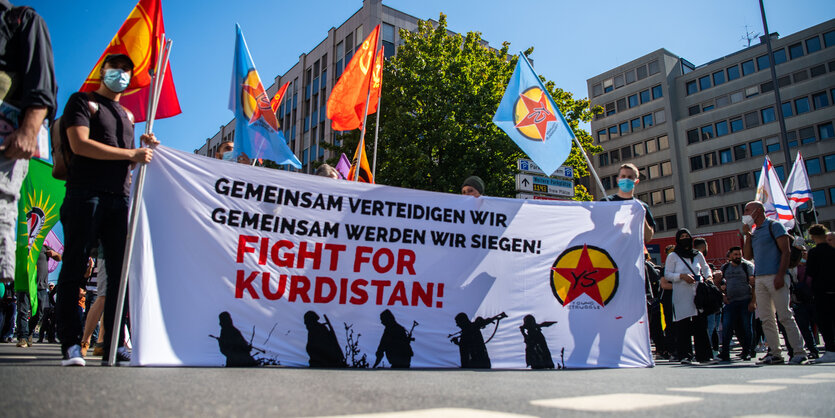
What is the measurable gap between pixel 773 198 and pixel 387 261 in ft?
41.8

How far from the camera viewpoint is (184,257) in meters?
3.94

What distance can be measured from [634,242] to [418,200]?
234 cm

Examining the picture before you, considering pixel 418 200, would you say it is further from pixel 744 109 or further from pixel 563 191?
pixel 744 109

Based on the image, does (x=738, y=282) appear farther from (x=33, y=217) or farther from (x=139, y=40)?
(x=33, y=217)

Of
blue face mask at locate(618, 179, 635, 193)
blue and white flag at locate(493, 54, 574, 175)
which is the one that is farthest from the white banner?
blue and white flag at locate(493, 54, 574, 175)

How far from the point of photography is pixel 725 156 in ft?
177

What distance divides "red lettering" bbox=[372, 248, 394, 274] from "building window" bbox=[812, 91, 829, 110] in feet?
191

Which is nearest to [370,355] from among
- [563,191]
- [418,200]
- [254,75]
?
[418,200]

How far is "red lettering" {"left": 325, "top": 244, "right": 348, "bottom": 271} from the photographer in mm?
4387

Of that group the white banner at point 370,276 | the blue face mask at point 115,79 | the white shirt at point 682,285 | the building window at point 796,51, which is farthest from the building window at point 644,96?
the blue face mask at point 115,79

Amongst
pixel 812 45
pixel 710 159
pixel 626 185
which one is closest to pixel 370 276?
pixel 626 185

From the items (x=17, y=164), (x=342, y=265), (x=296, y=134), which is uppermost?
(x=296, y=134)

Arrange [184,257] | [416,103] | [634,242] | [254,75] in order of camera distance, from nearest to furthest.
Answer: [184,257] < [634,242] < [254,75] < [416,103]

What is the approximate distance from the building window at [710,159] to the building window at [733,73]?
8.04 meters
